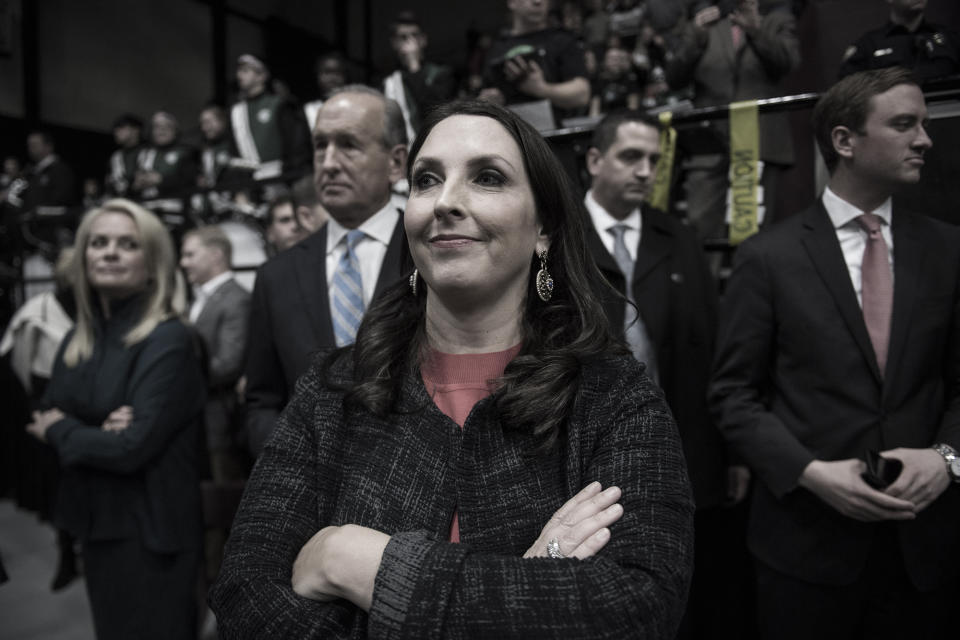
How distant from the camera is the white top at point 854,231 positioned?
1.58m

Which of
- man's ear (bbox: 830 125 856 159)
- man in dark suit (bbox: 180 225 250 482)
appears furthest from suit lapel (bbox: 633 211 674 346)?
man in dark suit (bbox: 180 225 250 482)

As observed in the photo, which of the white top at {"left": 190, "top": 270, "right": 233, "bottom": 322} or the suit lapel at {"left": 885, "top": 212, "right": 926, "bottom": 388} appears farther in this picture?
the white top at {"left": 190, "top": 270, "right": 233, "bottom": 322}

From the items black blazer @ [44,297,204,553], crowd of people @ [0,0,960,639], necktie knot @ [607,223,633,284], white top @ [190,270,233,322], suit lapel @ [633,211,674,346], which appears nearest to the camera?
crowd of people @ [0,0,960,639]

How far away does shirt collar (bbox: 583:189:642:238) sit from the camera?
2.23m

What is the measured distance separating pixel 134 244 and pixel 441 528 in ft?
5.44

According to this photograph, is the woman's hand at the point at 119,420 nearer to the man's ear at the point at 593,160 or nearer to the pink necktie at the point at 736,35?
the man's ear at the point at 593,160

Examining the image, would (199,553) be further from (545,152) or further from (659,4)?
(659,4)

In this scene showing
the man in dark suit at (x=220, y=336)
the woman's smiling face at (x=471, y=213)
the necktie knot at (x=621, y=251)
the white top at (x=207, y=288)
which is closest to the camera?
the woman's smiling face at (x=471, y=213)

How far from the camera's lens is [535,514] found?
984mm

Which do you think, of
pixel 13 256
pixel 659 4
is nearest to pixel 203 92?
pixel 13 256

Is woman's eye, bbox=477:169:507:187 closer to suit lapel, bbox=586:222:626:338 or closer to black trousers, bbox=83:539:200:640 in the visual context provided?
suit lapel, bbox=586:222:626:338

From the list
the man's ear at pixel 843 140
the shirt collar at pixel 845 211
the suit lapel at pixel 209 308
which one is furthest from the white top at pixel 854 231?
Result: the suit lapel at pixel 209 308

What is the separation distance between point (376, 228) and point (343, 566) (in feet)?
3.44

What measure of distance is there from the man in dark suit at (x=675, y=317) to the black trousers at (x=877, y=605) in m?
0.46
